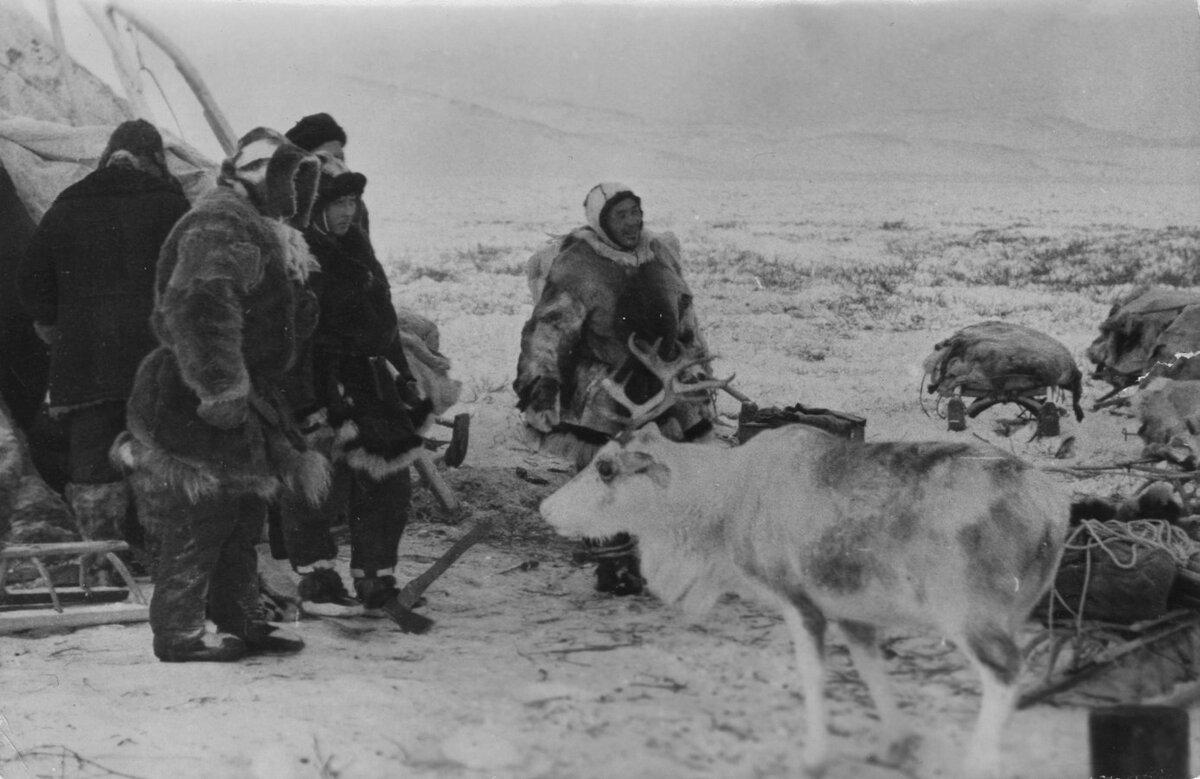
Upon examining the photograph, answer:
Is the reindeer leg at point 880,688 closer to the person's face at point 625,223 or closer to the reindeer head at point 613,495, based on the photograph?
the reindeer head at point 613,495

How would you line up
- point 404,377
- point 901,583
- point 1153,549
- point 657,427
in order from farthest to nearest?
point 404,377 < point 657,427 < point 1153,549 < point 901,583

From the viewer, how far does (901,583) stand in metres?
3.00

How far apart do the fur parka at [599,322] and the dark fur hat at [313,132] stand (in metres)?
0.81

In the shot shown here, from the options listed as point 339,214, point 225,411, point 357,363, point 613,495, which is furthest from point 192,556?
point 613,495

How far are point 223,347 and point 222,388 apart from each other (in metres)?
0.11

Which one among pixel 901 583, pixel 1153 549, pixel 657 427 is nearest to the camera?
pixel 901 583

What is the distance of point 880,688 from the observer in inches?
122

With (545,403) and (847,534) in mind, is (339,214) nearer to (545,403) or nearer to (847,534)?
(545,403)

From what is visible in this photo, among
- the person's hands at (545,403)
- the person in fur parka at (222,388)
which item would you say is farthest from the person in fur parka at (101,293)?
the person's hands at (545,403)

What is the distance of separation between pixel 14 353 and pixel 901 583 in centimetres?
273

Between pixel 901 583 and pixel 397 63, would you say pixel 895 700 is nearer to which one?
pixel 901 583

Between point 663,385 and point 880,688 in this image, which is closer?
point 880,688

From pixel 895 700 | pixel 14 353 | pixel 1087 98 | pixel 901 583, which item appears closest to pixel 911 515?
pixel 901 583

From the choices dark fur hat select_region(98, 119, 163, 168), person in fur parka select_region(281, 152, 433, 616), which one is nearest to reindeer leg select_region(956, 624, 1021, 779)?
person in fur parka select_region(281, 152, 433, 616)
